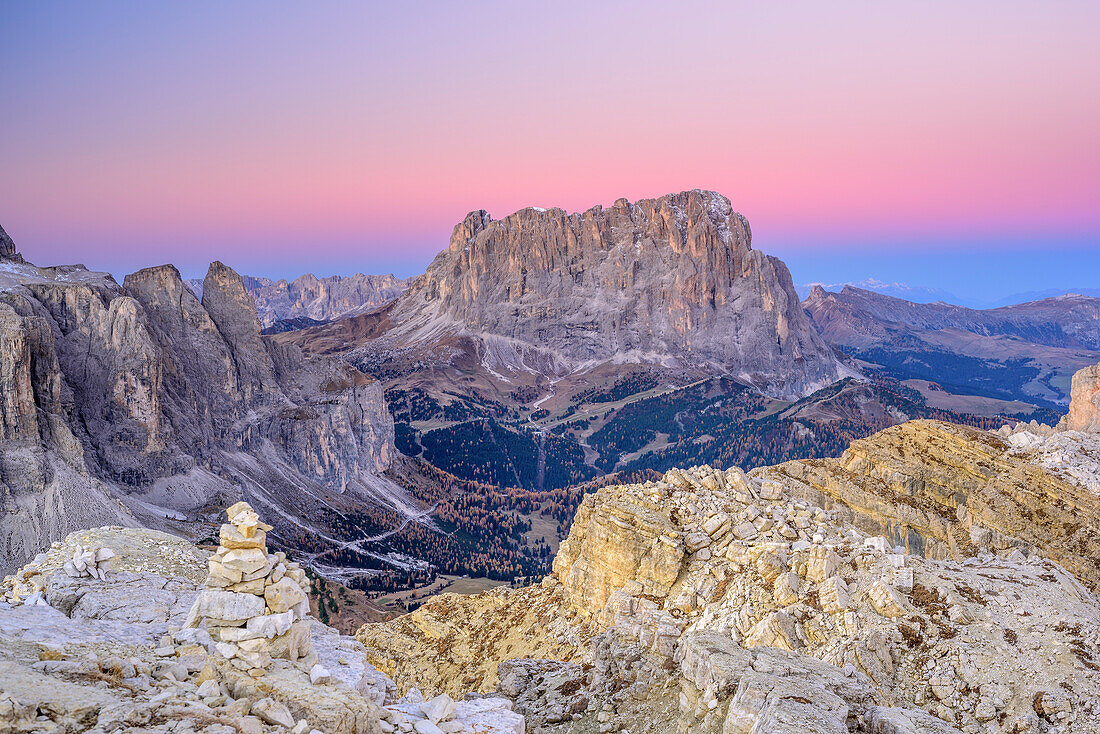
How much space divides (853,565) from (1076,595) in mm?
8312

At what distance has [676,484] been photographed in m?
34.2

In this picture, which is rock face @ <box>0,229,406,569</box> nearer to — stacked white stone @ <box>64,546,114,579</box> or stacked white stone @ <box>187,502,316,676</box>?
stacked white stone @ <box>64,546,114,579</box>

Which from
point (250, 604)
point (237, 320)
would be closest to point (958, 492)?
point (250, 604)

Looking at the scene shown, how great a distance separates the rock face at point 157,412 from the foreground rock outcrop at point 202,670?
175 ft

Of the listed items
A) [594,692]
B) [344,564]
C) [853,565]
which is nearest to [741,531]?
[853,565]

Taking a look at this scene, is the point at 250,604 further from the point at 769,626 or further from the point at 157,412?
the point at 157,412

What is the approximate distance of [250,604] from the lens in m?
14.9

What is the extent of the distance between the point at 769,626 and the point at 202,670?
17.2 metres

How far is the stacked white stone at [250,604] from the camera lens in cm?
1456

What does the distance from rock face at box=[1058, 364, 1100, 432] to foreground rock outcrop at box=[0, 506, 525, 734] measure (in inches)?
2615

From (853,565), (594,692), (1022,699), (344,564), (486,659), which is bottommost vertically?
(344,564)

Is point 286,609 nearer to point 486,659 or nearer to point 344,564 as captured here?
point 486,659

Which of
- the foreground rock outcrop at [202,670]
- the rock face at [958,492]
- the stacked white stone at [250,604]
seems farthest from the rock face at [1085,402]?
the stacked white stone at [250,604]

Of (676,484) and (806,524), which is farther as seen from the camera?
(676,484)
